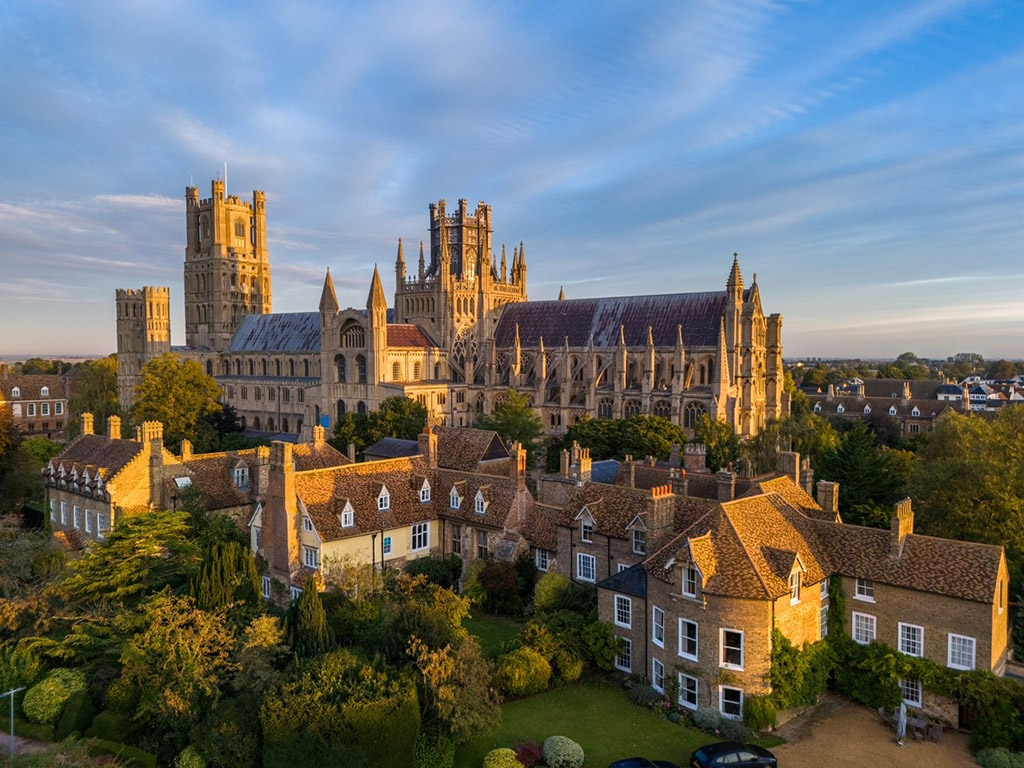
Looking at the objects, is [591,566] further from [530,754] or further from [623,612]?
[530,754]

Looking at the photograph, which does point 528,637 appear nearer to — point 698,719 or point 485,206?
point 698,719

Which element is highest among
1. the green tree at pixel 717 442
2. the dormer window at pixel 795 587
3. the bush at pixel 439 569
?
the green tree at pixel 717 442

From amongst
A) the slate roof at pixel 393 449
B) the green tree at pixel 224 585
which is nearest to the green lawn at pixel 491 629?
the green tree at pixel 224 585

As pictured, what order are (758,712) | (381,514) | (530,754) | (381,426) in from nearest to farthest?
(530,754) → (758,712) → (381,514) → (381,426)

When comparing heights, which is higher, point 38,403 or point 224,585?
point 38,403

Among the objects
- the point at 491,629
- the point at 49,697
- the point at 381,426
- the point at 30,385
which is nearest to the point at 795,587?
the point at 491,629

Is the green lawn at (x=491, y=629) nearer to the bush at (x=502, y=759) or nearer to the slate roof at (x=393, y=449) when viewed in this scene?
the bush at (x=502, y=759)
